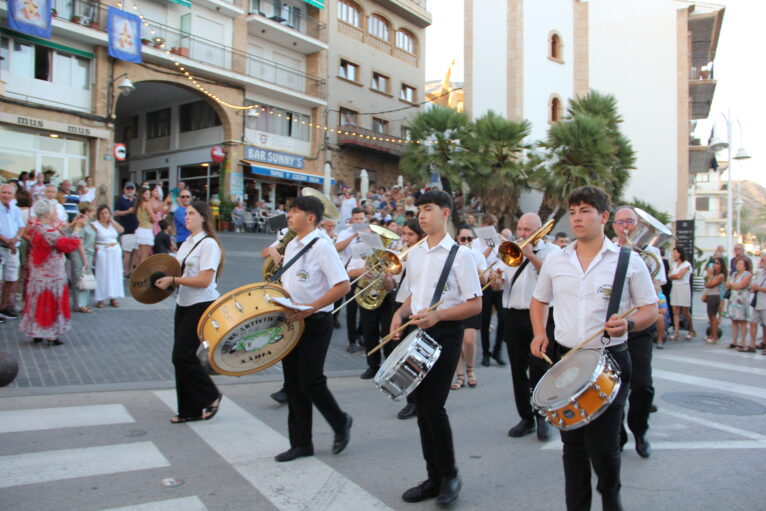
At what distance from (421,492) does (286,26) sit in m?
29.3

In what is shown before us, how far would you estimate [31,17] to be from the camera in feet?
64.8

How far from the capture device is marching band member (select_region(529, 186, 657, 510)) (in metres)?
3.03

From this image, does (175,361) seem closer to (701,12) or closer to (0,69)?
(0,69)

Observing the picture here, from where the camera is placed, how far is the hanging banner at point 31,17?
1923 centimetres

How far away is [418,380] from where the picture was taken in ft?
11.5

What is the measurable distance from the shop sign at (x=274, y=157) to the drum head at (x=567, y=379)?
1062 inches

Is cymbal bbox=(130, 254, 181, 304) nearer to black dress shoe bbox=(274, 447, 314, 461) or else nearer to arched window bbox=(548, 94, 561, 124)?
black dress shoe bbox=(274, 447, 314, 461)

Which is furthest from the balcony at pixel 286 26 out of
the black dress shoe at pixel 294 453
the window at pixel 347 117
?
the black dress shoe at pixel 294 453

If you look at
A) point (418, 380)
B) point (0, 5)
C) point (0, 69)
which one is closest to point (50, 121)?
point (0, 69)

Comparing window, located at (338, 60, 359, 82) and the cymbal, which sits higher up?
window, located at (338, 60, 359, 82)

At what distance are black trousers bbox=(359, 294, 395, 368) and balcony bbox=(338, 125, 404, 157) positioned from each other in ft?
81.3

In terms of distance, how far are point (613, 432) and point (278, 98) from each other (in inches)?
1162

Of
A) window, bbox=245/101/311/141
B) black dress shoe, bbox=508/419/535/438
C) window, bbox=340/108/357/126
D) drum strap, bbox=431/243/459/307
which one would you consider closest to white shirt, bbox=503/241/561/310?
black dress shoe, bbox=508/419/535/438

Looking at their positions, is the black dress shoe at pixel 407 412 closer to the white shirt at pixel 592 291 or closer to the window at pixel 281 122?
the white shirt at pixel 592 291
